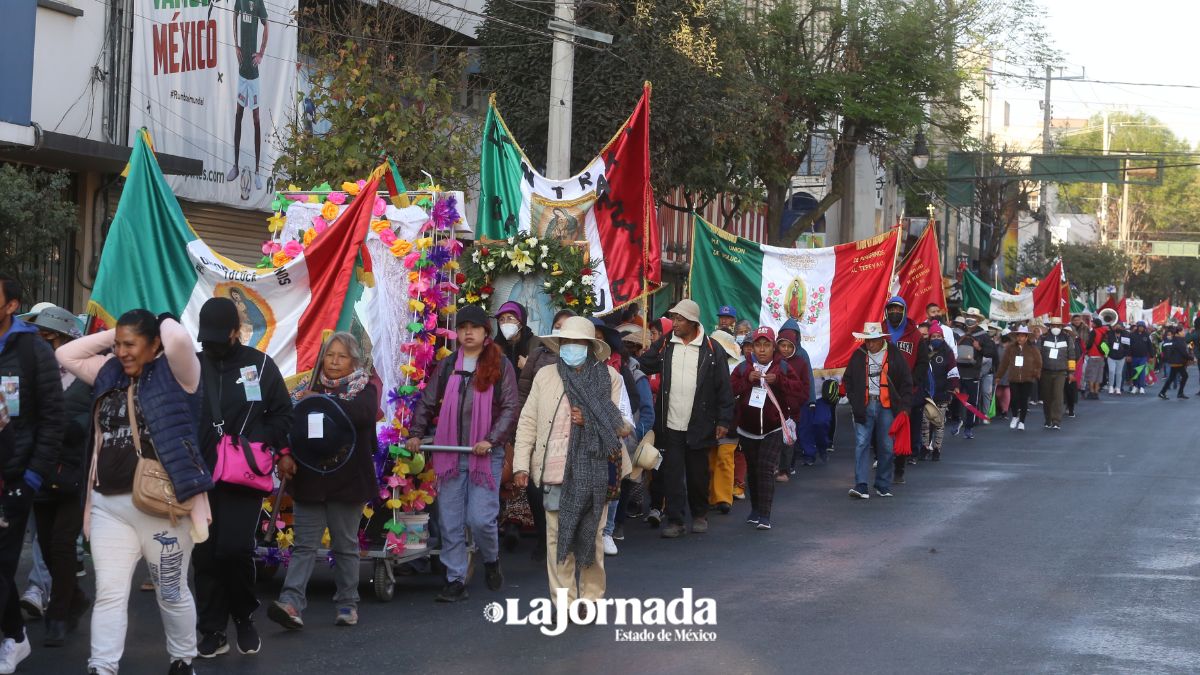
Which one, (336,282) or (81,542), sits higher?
(336,282)

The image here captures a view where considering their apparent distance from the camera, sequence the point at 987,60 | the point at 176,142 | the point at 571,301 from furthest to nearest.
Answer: the point at 987,60
the point at 176,142
the point at 571,301

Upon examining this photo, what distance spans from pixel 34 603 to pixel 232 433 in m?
2.08

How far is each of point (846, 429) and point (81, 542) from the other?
1665cm

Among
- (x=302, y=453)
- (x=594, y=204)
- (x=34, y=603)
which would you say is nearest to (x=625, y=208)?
(x=594, y=204)

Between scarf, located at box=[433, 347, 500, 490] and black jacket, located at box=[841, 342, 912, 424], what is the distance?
6295mm

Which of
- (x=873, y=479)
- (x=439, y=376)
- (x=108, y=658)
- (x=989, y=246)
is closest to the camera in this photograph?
(x=108, y=658)

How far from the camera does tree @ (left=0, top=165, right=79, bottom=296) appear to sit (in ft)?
44.2

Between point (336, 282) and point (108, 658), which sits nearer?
point (108, 658)

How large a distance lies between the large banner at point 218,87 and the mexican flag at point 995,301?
17.2 metres

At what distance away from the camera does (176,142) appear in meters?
18.9

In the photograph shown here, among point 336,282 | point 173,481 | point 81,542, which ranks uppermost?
point 336,282

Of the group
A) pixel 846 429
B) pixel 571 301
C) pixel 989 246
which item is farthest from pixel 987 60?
pixel 571 301

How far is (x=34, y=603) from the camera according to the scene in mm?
8766

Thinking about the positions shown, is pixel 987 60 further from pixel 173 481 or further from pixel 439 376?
pixel 173 481
